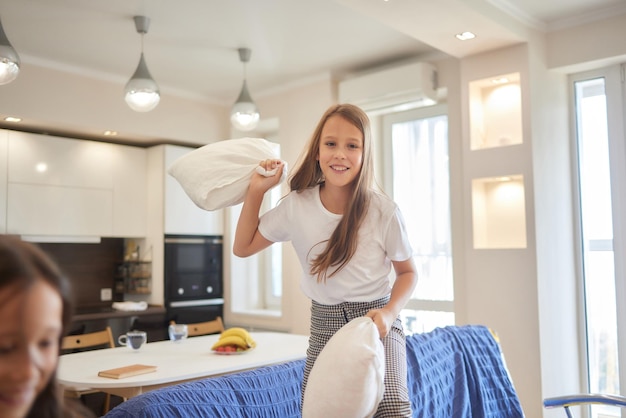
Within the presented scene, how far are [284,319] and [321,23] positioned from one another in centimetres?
241

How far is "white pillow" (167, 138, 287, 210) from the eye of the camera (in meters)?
1.50

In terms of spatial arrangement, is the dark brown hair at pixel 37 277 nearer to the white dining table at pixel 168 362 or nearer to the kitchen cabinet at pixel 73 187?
the white dining table at pixel 168 362

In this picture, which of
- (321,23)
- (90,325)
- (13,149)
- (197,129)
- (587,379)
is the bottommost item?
(587,379)

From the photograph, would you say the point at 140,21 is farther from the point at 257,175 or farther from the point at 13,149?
the point at 257,175

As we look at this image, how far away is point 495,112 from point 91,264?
3.58 m

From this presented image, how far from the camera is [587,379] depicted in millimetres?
3619

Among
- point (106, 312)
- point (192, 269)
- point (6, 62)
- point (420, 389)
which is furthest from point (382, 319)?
point (192, 269)

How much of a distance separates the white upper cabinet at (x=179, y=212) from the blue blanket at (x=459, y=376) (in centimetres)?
276

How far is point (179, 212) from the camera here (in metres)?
4.98

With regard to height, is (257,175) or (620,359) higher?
(257,175)

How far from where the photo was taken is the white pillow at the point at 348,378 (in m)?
1.13

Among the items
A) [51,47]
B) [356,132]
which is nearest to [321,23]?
[51,47]

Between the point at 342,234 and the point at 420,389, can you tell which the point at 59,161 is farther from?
the point at 342,234

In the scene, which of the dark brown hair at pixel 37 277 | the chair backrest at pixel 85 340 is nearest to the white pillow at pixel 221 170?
the dark brown hair at pixel 37 277
